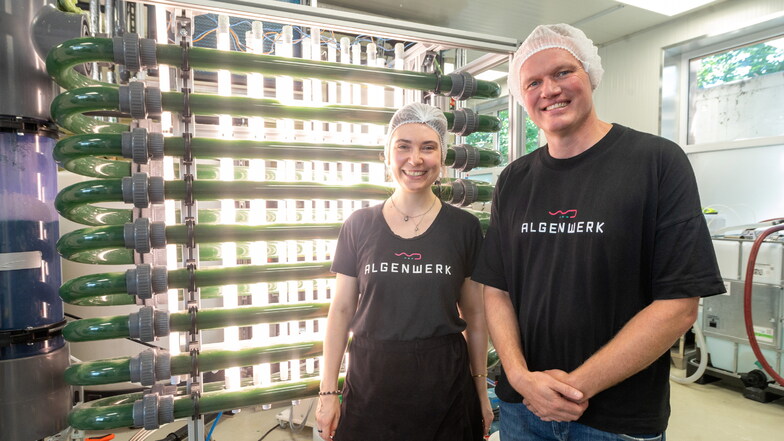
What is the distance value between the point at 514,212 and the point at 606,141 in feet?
0.98

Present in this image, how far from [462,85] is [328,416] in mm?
1315

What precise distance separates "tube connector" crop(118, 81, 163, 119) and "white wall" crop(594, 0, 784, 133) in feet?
16.7

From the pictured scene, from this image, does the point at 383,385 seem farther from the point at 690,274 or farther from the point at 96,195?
the point at 96,195

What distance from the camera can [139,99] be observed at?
138cm

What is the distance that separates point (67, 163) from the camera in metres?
1.44

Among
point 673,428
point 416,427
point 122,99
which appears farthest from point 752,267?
point 122,99

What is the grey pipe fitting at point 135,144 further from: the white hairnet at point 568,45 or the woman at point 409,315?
the white hairnet at point 568,45

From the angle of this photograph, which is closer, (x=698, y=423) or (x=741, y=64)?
(x=698, y=423)

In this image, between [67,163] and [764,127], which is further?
[764,127]

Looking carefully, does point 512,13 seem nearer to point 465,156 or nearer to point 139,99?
point 465,156

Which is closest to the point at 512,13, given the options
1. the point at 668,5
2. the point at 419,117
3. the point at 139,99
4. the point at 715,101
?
the point at 668,5

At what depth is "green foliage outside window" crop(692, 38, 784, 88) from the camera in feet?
13.8

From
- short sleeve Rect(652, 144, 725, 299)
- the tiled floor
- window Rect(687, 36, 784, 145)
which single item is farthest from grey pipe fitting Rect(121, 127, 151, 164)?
window Rect(687, 36, 784, 145)

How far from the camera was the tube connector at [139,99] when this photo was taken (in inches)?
54.2
